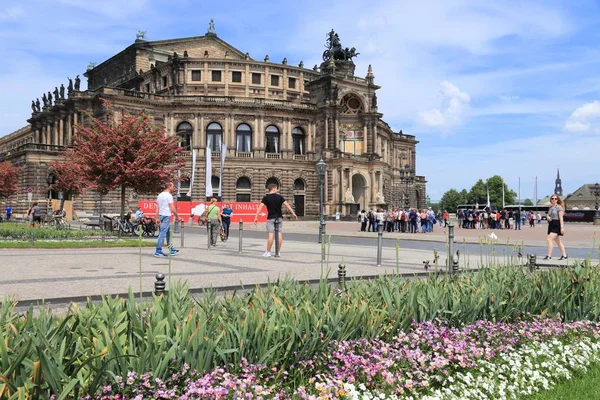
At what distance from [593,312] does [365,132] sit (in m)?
59.2

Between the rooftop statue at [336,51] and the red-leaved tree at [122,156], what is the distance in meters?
46.1

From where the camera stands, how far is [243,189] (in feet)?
199

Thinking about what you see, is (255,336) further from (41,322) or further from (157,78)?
(157,78)

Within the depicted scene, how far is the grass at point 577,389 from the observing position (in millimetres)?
4600

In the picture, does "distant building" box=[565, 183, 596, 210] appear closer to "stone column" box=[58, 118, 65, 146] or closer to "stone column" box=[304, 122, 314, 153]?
"stone column" box=[304, 122, 314, 153]

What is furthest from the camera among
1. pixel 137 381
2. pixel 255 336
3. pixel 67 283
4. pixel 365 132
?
pixel 365 132

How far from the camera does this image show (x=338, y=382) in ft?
13.4

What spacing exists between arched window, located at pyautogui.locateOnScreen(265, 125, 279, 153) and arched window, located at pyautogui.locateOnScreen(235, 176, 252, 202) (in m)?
4.31

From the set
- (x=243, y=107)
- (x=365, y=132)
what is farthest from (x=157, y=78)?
(x=365, y=132)

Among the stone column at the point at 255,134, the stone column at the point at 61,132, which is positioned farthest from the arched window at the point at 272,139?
the stone column at the point at 61,132

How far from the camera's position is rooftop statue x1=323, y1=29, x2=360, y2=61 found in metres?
69.9

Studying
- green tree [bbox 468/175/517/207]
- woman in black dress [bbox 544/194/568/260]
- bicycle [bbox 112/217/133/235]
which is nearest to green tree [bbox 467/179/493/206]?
green tree [bbox 468/175/517/207]

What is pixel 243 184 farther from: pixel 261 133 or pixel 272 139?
pixel 272 139

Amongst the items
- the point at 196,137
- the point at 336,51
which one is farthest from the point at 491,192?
the point at 196,137
